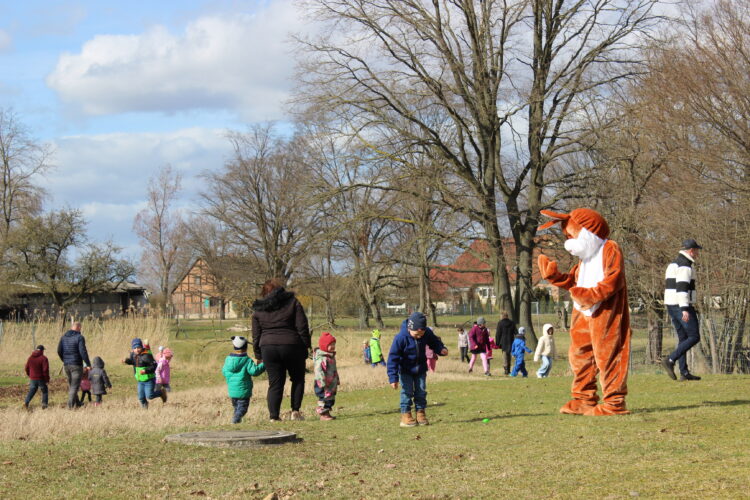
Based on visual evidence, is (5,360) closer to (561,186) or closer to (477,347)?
(477,347)

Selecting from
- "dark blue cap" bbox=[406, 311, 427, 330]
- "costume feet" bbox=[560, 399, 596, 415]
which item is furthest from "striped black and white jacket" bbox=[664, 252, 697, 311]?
"dark blue cap" bbox=[406, 311, 427, 330]

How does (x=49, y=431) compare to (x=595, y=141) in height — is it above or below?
below

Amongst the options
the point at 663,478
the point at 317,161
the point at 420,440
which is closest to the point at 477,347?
the point at 420,440

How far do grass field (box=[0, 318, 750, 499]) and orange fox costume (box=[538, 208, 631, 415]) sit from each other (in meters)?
0.44

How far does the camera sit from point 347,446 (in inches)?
364

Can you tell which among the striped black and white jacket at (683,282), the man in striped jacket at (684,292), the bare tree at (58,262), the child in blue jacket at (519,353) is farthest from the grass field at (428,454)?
the bare tree at (58,262)

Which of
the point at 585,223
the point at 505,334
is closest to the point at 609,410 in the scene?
the point at 585,223

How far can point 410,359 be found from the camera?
1041 centimetres

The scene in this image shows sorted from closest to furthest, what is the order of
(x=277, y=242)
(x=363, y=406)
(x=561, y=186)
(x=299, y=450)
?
(x=299, y=450) < (x=363, y=406) < (x=561, y=186) < (x=277, y=242)

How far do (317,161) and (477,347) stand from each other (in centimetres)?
2367

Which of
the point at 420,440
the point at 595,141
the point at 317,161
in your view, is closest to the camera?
the point at 420,440

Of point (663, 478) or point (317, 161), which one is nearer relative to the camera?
point (663, 478)

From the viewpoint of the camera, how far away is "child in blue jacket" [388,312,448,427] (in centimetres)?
1036

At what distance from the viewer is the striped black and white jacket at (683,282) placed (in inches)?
484
